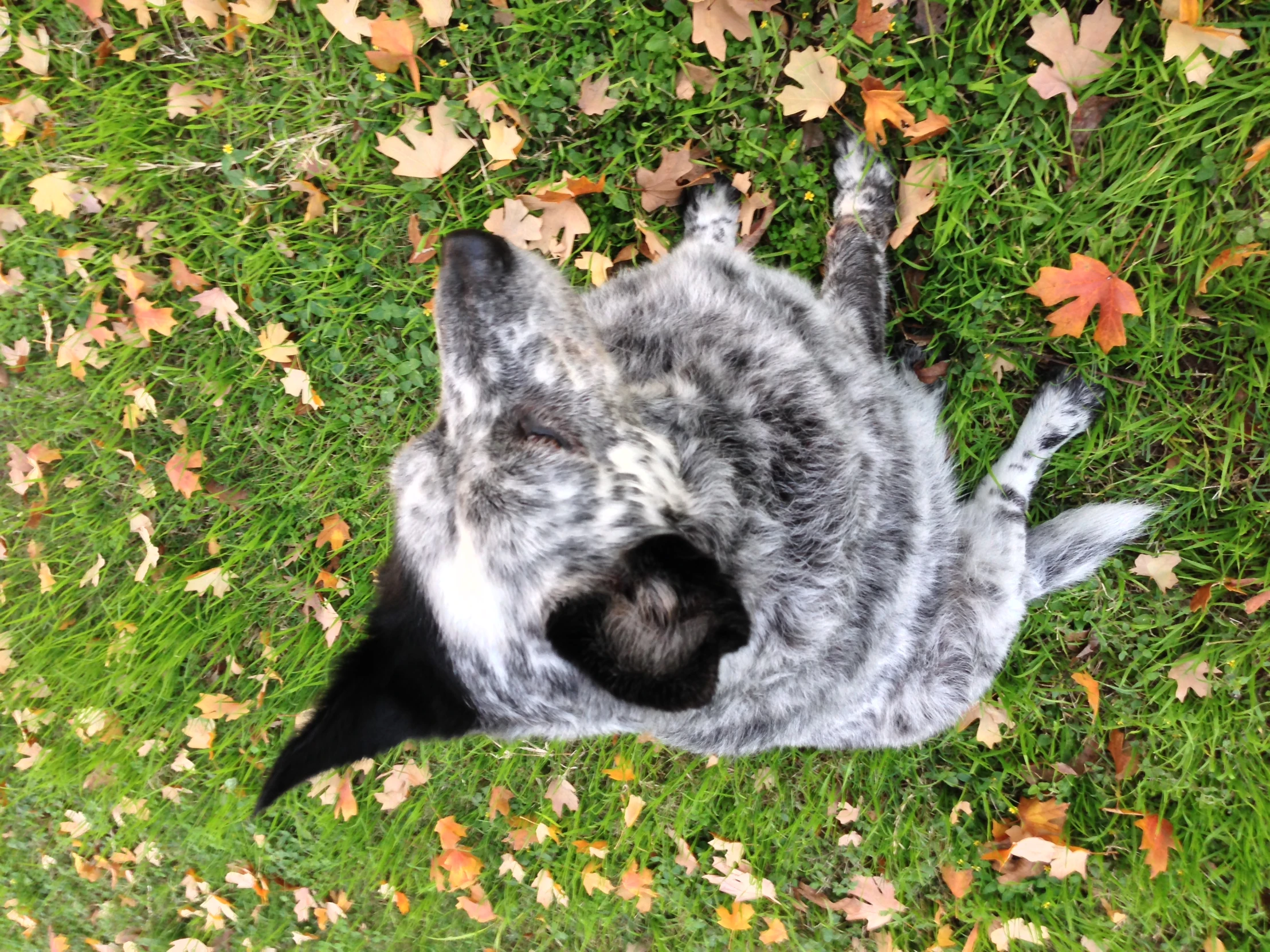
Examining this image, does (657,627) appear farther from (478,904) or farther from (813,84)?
(478,904)

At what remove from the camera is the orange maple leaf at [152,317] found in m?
4.18

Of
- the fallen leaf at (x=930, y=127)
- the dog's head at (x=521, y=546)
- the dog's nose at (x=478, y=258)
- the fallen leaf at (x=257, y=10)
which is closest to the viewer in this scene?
the dog's head at (x=521, y=546)

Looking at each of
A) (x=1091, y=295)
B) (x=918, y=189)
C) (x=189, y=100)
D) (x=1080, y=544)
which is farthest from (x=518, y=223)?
(x=1080, y=544)

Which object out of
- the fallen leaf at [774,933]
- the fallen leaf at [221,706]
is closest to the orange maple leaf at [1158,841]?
the fallen leaf at [774,933]

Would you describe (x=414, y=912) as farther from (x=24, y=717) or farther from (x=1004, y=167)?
(x=1004, y=167)

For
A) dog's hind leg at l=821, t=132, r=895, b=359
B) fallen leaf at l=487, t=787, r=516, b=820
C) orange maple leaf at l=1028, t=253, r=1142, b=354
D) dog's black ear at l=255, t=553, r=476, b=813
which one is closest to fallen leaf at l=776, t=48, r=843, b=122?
dog's hind leg at l=821, t=132, r=895, b=359

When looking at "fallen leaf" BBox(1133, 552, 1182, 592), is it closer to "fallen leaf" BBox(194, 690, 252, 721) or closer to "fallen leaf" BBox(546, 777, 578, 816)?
"fallen leaf" BBox(546, 777, 578, 816)

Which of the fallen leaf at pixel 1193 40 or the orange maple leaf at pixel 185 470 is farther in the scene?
the orange maple leaf at pixel 185 470

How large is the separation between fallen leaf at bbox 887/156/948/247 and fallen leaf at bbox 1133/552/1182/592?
1871 mm

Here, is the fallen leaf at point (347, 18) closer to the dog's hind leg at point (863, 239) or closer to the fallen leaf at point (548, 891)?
the dog's hind leg at point (863, 239)

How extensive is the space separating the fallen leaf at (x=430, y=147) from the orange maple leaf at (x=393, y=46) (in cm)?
18

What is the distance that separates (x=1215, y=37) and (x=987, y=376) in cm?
148

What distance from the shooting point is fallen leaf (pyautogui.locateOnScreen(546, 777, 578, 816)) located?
13.7 feet

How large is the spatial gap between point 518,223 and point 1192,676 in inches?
153
